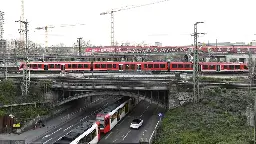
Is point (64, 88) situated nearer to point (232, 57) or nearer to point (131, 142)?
point (131, 142)

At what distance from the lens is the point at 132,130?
117ft

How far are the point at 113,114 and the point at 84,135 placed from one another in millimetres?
10375

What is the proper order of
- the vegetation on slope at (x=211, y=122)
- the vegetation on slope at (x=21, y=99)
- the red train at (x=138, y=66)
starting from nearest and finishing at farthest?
the vegetation on slope at (x=211, y=122) < the vegetation on slope at (x=21, y=99) < the red train at (x=138, y=66)

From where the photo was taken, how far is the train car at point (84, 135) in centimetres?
2358

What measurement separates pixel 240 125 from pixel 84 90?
76.0 feet

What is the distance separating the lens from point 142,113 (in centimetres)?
4503

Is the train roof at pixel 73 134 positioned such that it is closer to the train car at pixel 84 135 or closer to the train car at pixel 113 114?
the train car at pixel 84 135

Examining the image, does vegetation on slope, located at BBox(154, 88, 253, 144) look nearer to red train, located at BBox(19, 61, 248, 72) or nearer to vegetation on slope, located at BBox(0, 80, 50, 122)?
vegetation on slope, located at BBox(0, 80, 50, 122)

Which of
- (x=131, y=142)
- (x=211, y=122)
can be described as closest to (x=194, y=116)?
(x=211, y=122)

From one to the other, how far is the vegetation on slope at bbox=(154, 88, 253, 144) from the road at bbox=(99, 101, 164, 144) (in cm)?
325

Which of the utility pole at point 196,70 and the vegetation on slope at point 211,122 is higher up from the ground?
the utility pole at point 196,70

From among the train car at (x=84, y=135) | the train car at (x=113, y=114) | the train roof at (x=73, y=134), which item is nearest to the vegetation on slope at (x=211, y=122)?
the train car at (x=84, y=135)

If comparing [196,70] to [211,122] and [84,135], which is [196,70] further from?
[84,135]

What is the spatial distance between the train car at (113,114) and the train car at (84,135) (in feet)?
11.0
